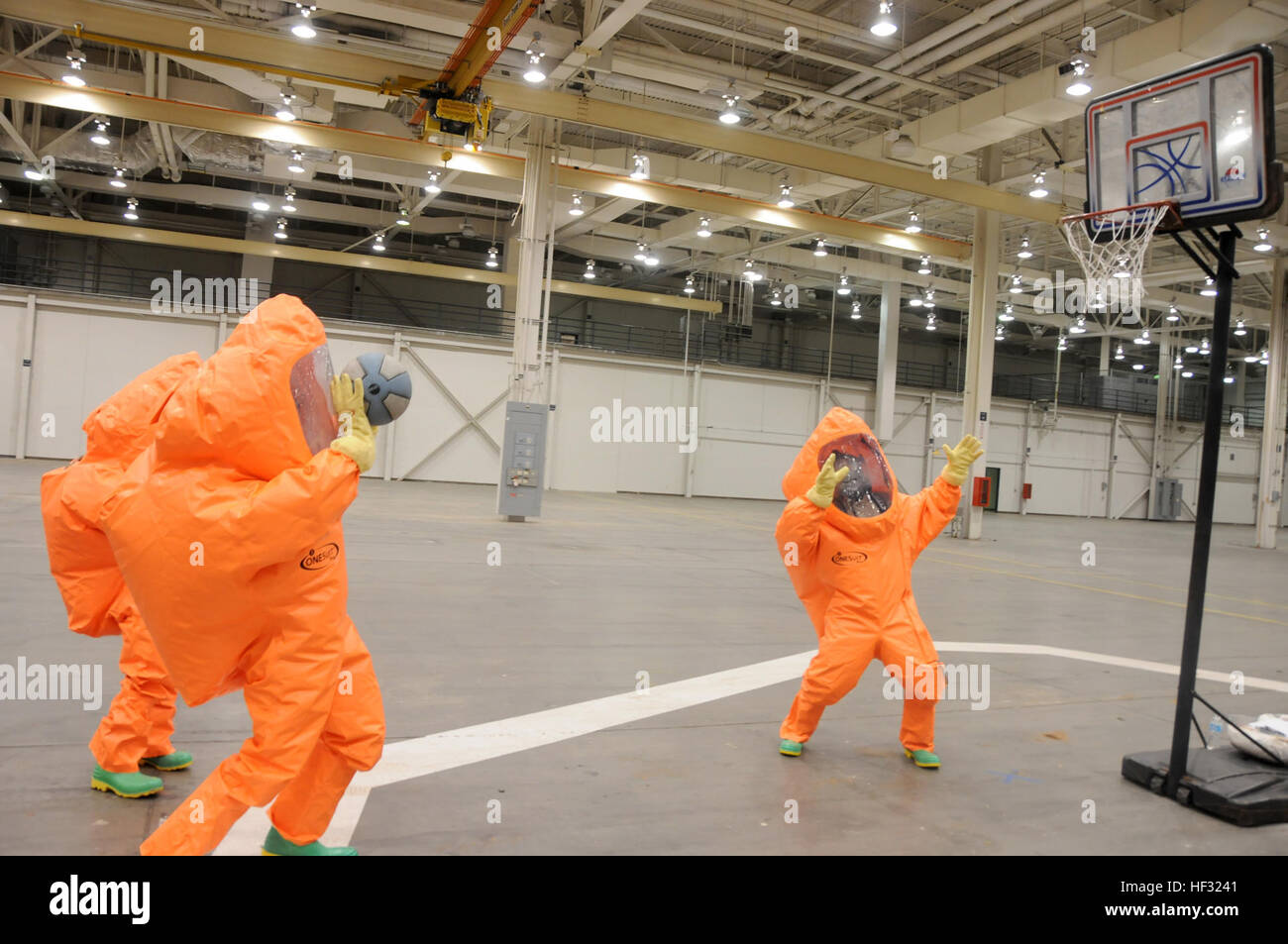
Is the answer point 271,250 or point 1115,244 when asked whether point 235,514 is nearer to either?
point 1115,244

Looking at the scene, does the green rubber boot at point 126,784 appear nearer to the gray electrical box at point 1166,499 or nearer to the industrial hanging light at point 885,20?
the industrial hanging light at point 885,20

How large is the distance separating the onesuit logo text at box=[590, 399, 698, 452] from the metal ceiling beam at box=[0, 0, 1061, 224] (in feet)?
42.3

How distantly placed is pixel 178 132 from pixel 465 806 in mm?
21368

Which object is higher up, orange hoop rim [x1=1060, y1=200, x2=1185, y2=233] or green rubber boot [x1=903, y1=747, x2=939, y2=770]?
orange hoop rim [x1=1060, y1=200, x2=1185, y2=233]

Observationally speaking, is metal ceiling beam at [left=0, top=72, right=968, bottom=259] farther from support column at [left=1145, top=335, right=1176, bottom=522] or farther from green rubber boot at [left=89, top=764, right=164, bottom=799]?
support column at [left=1145, top=335, right=1176, bottom=522]

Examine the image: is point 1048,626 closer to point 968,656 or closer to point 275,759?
point 968,656

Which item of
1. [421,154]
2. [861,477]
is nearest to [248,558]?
[861,477]

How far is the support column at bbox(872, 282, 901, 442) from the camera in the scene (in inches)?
1169

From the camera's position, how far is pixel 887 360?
30.5 metres

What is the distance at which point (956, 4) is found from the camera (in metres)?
14.8

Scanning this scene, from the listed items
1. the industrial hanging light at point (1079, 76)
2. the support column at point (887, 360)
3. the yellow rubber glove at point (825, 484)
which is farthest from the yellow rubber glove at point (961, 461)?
the support column at point (887, 360)

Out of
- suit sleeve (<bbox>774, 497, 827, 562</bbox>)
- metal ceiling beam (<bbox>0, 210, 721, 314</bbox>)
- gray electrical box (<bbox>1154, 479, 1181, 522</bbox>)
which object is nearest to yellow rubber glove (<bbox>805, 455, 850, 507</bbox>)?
suit sleeve (<bbox>774, 497, 827, 562</bbox>)

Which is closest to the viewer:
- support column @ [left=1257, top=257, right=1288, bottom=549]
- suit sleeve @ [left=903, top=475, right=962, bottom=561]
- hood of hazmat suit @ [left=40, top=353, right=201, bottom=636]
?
hood of hazmat suit @ [left=40, top=353, right=201, bottom=636]

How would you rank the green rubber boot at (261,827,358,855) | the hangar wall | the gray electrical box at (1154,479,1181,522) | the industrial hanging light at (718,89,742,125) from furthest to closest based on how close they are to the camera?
the gray electrical box at (1154,479,1181,522) → the hangar wall → the industrial hanging light at (718,89,742,125) → the green rubber boot at (261,827,358,855)
